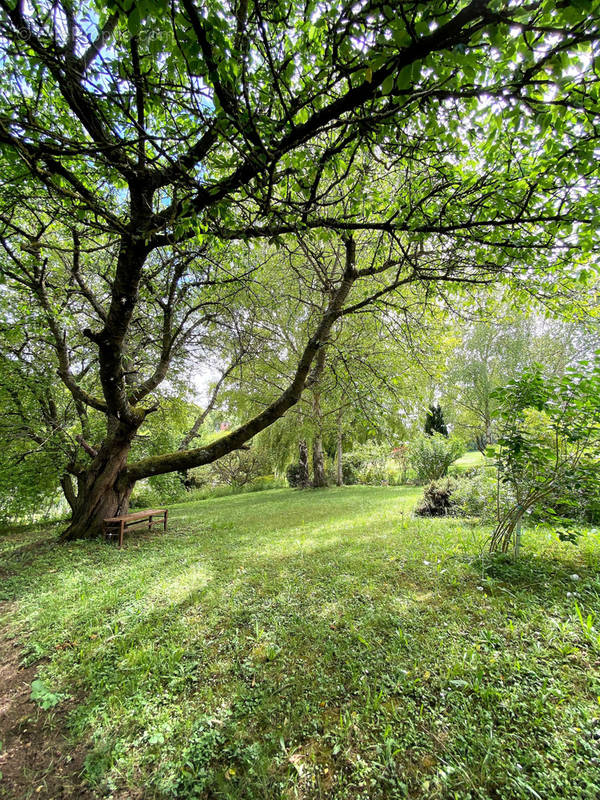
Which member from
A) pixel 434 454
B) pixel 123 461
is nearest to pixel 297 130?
pixel 123 461

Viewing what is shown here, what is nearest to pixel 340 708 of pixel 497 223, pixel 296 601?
pixel 296 601

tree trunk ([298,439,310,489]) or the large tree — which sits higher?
the large tree

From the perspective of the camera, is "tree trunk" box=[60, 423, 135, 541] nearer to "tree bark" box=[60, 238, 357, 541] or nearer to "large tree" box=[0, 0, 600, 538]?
"tree bark" box=[60, 238, 357, 541]

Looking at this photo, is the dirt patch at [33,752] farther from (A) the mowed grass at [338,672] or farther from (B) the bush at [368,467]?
(B) the bush at [368,467]

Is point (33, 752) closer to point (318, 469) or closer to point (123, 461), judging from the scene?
point (123, 461)

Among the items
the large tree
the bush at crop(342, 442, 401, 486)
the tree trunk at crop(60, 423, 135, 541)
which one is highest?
the large tree

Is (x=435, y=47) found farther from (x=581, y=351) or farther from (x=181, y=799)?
(x=581, y=351)

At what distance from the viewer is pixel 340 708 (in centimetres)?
201

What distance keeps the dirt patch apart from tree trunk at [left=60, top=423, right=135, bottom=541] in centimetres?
437

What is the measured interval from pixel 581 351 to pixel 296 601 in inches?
1008

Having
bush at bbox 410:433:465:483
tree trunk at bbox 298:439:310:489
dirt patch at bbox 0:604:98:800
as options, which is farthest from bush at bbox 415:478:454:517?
tree trunk at bbox 298:439:310:489

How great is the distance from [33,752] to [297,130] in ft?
14.7

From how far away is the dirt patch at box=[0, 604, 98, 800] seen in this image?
5.73 ft

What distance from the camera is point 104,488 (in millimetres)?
6621
